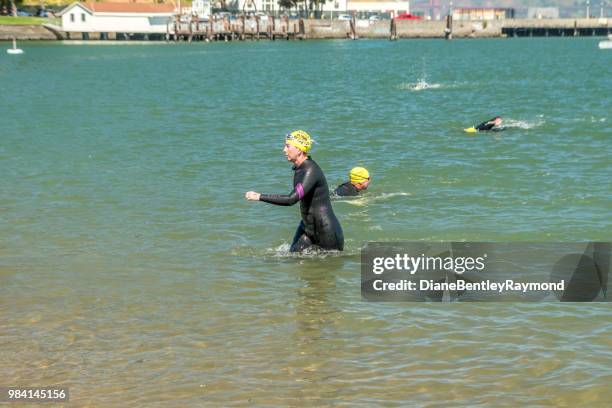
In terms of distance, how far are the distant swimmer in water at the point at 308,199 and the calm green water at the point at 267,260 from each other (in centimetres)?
38

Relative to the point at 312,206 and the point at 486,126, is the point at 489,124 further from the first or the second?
the point at 312,206

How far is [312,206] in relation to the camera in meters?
13.8

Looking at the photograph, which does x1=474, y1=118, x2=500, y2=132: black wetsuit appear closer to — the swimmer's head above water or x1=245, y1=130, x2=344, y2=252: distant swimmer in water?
x1=245, y1=130, x2=344, y2=252: distant swimmer in water

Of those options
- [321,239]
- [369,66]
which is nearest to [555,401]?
[321,239]

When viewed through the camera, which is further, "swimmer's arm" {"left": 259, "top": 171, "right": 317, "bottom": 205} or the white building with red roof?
the white building with red roof

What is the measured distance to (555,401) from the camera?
937cm

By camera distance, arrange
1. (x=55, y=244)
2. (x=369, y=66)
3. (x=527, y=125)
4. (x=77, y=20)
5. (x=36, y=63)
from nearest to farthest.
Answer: (x=55, y=244) < (x=527, y=125) < (x=369, y=66) < (x=36, y=63) < (x=77, y=20)

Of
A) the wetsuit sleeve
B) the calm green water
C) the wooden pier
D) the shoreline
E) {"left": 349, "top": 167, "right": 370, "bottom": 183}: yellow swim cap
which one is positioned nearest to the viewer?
the calm green water

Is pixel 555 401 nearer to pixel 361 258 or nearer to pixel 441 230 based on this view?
pixel 361 258

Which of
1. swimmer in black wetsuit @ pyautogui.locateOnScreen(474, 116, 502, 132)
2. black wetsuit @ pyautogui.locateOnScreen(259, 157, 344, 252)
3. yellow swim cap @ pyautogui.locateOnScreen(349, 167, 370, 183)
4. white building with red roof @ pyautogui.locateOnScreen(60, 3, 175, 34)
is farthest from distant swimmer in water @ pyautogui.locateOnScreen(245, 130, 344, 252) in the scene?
white building with red roof @ pyautogui.locateOnScreen(60, 3, 175, 34)

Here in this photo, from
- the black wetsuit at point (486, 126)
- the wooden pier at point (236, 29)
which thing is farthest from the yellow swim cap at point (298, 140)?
the wooden pier at point (236, 29)

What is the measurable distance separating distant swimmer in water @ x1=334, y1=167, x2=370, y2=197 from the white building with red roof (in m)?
143

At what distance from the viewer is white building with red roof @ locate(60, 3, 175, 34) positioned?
157m

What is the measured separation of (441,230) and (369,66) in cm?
7646
